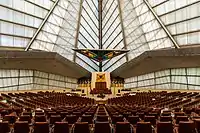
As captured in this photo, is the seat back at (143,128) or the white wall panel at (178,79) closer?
the seat back at (143,128)

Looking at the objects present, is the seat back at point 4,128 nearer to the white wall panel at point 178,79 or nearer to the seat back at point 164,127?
the seat back at point 164,127

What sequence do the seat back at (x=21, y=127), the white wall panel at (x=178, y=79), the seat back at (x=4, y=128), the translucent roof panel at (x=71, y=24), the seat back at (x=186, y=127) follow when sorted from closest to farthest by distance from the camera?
the seat back at (x=186, y=127), the seat back at (x=21, y=127), the seat back at (x=4, y=128), the translucent roof panel at (x=71, y=24), the white wall panel at (x=178, y=79)

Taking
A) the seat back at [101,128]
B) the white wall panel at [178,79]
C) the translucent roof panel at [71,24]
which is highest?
the translucent roof panel at [71,24]

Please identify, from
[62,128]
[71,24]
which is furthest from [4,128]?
[71,24]

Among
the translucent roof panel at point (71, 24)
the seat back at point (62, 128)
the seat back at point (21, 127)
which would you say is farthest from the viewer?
the translucent roof panel at point (71, 24)

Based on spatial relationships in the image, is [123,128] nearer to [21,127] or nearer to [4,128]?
[21,127]

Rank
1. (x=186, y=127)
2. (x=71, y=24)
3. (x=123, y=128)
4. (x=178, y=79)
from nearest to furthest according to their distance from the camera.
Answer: (x=186, y=127), (x=123, y=128), (x=178, y=79), (x=71, y=24)

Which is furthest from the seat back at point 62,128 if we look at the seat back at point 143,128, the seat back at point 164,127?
the seat back at point 164,127

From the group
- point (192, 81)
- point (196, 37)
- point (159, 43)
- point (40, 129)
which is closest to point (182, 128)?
point (40, 129)

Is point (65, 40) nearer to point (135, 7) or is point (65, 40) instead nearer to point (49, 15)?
point (49, 15)

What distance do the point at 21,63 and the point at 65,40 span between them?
1097cm

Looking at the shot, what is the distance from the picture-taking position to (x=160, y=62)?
41938 mm

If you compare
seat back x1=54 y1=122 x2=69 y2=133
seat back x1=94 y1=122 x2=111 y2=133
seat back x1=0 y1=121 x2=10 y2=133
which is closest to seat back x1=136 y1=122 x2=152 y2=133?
seat back x1=94 y1=122 x2=111 y2=133

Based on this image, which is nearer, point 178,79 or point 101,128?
point 101,128
